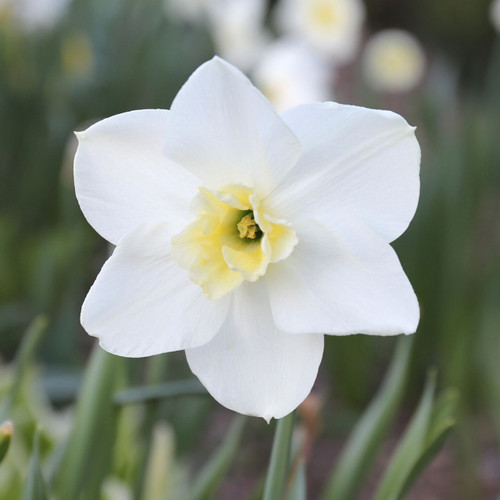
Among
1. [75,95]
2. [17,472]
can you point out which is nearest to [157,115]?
[17,472]

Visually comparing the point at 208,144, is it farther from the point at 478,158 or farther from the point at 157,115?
the point at 478,158

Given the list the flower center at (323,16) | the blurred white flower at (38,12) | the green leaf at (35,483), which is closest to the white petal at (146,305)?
the green leaf at (35,483)

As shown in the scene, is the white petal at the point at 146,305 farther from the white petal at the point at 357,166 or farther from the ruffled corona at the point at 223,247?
the white petal at the point at 357,166

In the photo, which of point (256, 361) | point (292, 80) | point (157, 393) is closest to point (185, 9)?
point (292, 80)

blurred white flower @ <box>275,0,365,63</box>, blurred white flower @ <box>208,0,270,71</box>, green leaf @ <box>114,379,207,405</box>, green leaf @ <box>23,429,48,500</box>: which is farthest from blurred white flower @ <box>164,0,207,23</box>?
green leaf @ <box>23,429,48,500</box>

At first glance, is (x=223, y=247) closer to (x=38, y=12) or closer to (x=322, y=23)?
(x=38, y=12)

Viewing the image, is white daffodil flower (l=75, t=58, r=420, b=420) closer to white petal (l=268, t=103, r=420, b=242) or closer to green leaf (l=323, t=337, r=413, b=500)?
white petal (l=268, t=103, r=420, b=242)
